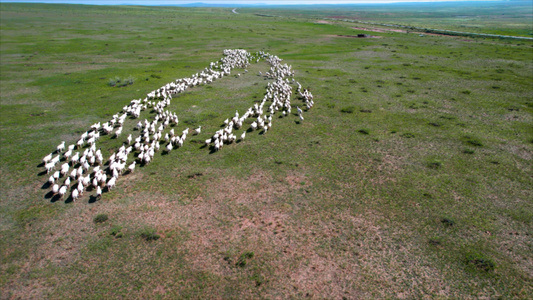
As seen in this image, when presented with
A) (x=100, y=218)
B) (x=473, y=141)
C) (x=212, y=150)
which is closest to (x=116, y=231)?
(x=100, y=218)

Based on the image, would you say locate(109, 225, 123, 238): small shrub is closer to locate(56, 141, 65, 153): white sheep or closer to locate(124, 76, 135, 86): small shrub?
locate(56, 141, 65, 153): white sheep

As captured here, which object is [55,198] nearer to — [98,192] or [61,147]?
[98,192]

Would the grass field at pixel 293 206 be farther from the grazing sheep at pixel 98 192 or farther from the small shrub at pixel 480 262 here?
the grazing sheep at pixel 98 192

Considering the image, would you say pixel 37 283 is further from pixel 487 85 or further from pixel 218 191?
pixel 487 85

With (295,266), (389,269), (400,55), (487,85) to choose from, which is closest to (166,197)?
(295,266)

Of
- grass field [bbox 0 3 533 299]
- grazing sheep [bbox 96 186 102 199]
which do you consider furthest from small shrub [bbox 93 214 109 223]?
grazing sheep [bbox 96 186 102 199]

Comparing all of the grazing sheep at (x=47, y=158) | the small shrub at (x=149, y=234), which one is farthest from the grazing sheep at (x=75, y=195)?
the grazing sheep at (x=47, y=158)

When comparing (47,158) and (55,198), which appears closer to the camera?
(55,198)
